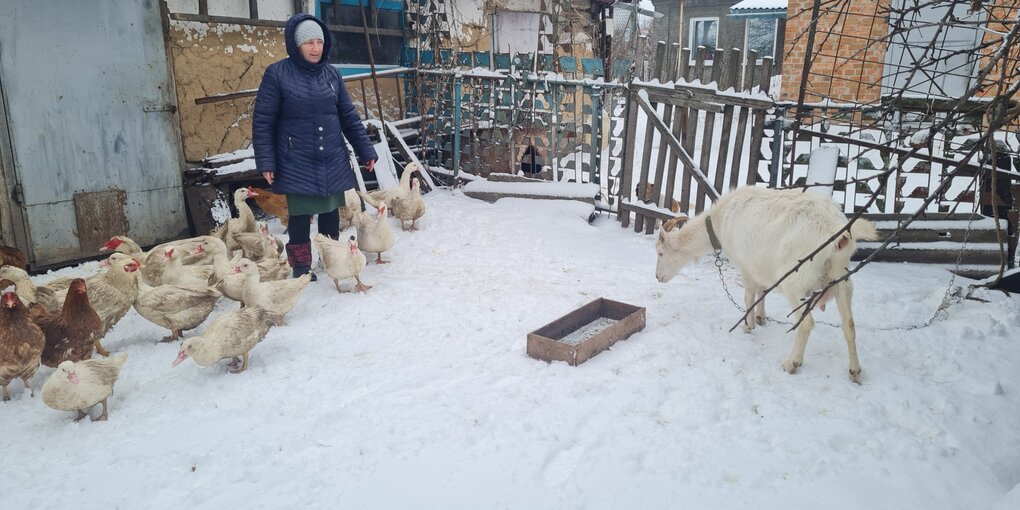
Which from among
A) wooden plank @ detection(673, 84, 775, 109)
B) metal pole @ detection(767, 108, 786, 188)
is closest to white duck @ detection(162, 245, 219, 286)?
wooden plank @ detection(673, 84, 775, 109)

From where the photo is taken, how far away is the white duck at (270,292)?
5004 millimetres

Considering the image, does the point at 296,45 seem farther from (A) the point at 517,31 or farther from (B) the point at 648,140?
(A) the point at 517,31

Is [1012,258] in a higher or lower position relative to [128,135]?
lower

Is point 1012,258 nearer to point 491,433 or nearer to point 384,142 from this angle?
point 491,433

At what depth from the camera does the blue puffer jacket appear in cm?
549

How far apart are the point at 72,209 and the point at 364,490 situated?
536 cm

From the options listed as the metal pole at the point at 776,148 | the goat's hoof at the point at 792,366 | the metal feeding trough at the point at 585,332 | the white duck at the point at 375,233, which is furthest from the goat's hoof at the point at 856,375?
the white duck at the point at 375,233

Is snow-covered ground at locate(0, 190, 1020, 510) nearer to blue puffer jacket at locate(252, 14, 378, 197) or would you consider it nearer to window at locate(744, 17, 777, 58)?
blue puffer jacket at locate(252, 14, 378, 197)

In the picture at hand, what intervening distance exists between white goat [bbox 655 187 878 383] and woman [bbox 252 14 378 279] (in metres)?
3.20

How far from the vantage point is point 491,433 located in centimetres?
364

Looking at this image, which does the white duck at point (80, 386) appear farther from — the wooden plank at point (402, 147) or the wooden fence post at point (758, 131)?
the wooden plank at point (402, 147)

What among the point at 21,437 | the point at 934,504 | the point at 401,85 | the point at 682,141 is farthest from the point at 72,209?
the point at 934,504

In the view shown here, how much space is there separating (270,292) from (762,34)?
19.3 meters

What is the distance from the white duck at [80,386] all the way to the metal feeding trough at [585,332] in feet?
8.26
